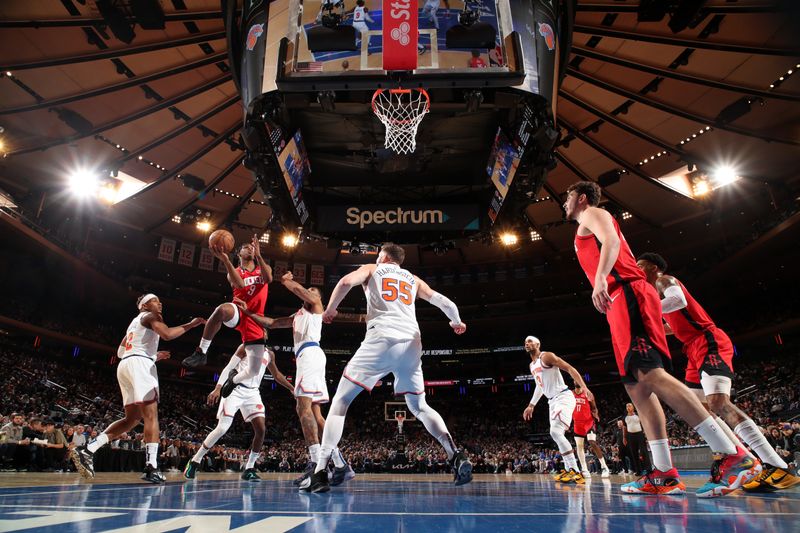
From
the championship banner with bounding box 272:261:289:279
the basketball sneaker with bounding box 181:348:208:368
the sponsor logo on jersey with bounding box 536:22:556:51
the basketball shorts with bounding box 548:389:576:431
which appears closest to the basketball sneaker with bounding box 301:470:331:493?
the basketball sneaker with bounding box 181:348:208:368

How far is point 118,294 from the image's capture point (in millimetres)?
29297

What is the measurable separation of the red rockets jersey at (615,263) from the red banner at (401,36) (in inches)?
177

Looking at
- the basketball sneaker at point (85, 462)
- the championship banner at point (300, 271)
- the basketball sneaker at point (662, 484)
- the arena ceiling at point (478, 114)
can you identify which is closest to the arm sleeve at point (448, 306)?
the basketball sneaker at point (662, 484)

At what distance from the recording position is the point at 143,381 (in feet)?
20.5

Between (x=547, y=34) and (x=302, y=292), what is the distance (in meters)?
7.14

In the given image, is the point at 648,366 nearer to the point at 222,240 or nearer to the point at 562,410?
the point at 222,240

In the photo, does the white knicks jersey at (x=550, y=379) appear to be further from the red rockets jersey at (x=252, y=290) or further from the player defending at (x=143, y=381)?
the player defending at (x=143, y=381)

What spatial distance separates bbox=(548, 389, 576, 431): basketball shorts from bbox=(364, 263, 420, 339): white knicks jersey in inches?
204

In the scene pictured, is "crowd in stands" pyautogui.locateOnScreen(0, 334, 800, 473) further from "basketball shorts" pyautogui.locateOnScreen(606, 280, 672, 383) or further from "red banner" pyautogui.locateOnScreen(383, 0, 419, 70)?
"red banner" pyautogui.locateOnScreen(383, 0, 419, 70)

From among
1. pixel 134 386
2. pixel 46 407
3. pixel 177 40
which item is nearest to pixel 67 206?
pixel 46 407

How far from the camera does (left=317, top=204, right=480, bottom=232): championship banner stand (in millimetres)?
11141

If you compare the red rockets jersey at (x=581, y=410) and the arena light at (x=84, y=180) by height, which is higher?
the arena light at (x=84, y=180)

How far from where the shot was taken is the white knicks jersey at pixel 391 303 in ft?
15.0

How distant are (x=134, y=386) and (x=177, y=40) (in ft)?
29.6
